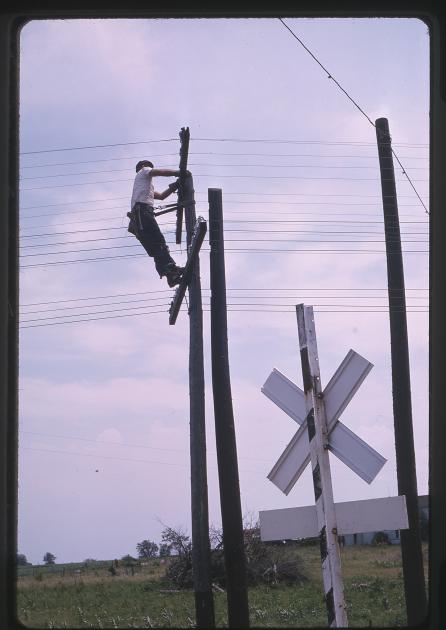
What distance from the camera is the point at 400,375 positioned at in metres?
12.5

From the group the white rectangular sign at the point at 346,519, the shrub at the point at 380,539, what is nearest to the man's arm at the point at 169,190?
the white rectangular sign at the point at 346,519

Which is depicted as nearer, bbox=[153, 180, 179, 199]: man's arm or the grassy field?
bbox=[153, 180, 179, 199]: man's arm

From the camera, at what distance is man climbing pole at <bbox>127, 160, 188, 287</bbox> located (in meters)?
10.1

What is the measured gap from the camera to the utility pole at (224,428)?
468 inches

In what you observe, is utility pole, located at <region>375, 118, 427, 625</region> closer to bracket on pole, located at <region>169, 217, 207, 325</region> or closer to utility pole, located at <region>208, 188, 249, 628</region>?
utility pole, located at <region>208, 188, 249, 628</region>

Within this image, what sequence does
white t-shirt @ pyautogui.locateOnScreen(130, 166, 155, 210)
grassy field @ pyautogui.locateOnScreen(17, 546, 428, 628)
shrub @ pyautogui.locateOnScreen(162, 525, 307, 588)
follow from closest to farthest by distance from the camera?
white t-shirt @ pyautogui.locateOnScreen(130, 166, 155, 210)
grassy field @ pyautogui.locateOnScreen(17, 546, 428, 628)
shrub @ pyautogui.locateOnScreen(162, 525, 307, 588)

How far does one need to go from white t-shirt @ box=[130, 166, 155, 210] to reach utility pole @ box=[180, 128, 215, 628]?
573 millimetres

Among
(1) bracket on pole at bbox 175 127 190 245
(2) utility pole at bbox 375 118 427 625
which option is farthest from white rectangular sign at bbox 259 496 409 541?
(2) utility pole at bbox 375 118 427 625

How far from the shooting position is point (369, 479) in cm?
503

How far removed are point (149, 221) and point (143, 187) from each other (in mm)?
412

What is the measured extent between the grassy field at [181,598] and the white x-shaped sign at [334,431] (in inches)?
266

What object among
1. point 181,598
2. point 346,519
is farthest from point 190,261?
point 181,598

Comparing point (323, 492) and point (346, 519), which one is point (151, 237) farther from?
point (346, 519)

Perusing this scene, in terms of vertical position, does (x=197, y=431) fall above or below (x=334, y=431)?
above
